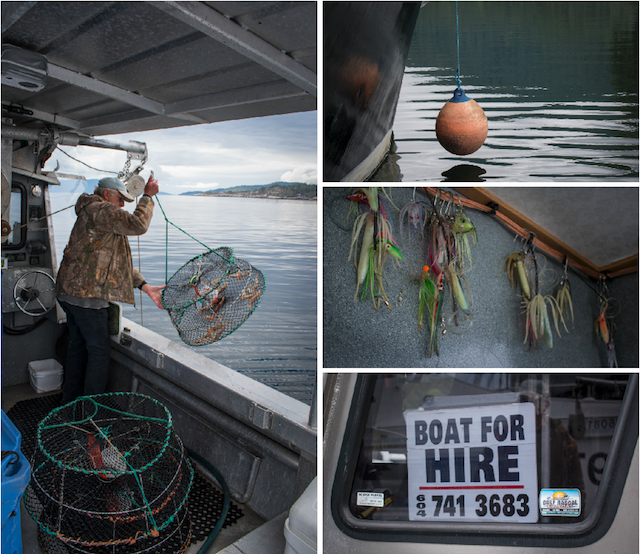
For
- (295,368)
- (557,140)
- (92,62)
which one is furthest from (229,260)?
(295,368)

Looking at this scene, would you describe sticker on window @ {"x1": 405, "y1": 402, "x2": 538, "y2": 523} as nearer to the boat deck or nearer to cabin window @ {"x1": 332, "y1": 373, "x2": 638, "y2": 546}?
cabin window @ {"x1": 332, "y1": 373, "x2": 638, "y2": 546}

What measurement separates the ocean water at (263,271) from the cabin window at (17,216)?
0.82 feet

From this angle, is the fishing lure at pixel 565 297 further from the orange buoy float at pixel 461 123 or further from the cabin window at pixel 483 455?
the orange buoy float at pixel 461 123

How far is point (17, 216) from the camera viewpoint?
282 centimetres

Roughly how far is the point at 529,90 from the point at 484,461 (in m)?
0.74

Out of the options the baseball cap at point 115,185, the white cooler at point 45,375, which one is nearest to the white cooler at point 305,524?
the baseball cap at point 115,185

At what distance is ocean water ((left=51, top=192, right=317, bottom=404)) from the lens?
582 centimetres

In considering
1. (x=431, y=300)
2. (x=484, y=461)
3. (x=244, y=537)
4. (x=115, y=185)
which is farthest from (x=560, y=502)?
(x=115, y=185)

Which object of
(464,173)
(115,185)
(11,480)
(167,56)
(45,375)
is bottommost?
(45,375)

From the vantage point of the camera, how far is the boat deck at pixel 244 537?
1.40 m

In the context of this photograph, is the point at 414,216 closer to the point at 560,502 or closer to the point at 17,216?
the point at 560,502

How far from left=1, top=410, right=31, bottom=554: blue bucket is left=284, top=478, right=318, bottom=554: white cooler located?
66 centimetres

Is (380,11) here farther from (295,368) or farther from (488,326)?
(295,368)

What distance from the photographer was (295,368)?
5934 millimetres
